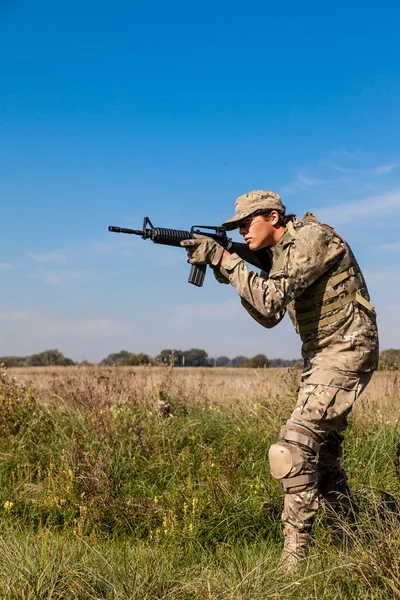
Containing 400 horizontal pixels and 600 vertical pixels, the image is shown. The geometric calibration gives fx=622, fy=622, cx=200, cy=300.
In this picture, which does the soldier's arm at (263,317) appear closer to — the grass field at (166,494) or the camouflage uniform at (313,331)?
the camouflage uniform at (313,331)

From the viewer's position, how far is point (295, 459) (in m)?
3.72

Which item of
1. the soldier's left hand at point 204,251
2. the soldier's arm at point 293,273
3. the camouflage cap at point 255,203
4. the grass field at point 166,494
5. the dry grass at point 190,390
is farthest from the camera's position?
the dry grass at point 190,390

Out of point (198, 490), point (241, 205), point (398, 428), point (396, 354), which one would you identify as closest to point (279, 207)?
point (241, 205)

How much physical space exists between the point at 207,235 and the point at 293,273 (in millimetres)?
1006

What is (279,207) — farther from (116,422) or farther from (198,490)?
(116,422)

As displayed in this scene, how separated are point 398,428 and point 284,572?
10.7ft

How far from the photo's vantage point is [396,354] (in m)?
9.44

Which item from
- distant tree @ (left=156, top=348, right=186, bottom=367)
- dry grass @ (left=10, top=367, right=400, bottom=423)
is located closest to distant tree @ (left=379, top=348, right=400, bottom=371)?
dry grass @ (left=10, top=367, right=400, bottom=423)

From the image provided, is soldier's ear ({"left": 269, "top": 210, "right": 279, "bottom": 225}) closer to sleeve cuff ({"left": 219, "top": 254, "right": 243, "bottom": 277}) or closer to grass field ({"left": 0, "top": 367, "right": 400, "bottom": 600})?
sleeve cuff ({"left": 219, "top": 254, "right": 243, "bottom": 277})

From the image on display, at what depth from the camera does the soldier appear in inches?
148

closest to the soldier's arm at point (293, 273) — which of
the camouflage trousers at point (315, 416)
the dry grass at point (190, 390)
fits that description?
the camouflage trousers at point (315, 416)

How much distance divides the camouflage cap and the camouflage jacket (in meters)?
0.20

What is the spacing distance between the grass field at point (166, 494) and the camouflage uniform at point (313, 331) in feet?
1.10

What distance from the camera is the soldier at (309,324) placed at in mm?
3762
